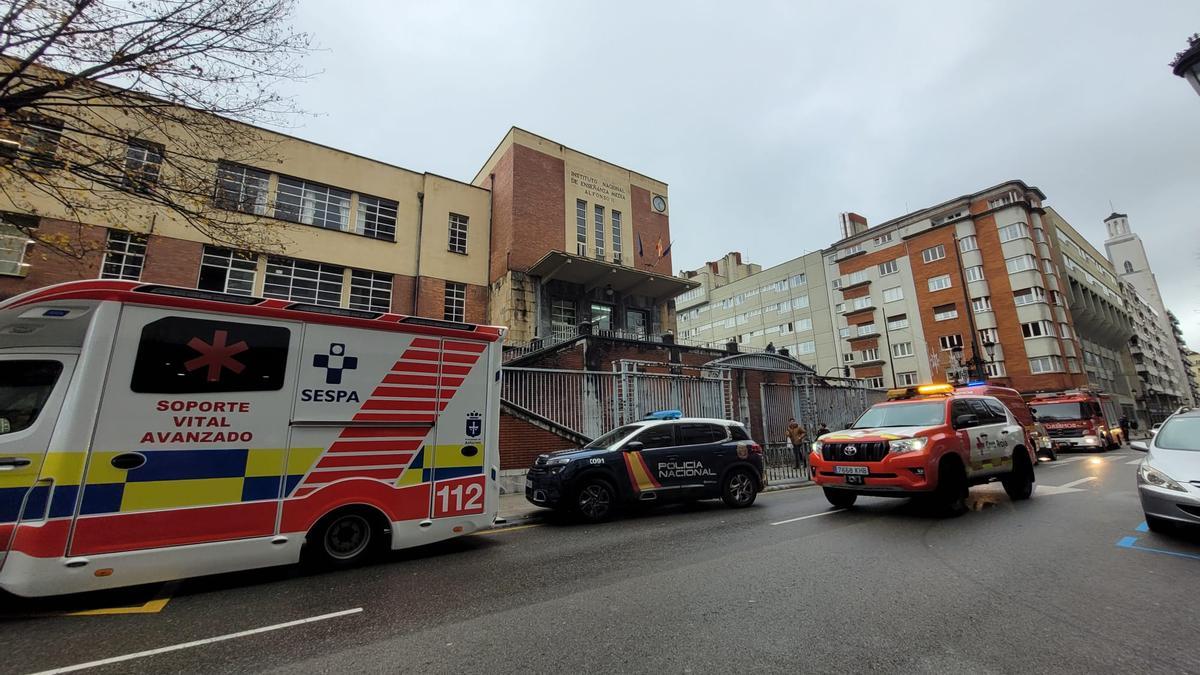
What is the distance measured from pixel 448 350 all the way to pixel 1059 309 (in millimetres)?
55555

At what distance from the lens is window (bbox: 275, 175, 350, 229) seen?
21.8m

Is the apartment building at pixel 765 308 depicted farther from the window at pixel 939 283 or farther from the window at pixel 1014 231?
the window at pixel 1014 231

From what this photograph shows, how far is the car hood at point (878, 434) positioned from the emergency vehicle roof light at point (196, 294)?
868 centimetres

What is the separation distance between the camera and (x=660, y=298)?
97.5 ft

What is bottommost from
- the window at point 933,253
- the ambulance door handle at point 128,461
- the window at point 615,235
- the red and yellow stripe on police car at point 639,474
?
the red and yellow stripe on police car at point 639,474

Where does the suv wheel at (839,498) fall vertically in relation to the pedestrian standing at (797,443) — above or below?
below

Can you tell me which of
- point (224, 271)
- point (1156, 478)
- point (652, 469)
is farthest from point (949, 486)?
point (224, 271)

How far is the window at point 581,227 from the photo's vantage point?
2814cm

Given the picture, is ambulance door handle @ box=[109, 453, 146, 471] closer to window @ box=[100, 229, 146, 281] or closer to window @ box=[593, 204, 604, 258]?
window @ box=[100, 229, 146, 281]

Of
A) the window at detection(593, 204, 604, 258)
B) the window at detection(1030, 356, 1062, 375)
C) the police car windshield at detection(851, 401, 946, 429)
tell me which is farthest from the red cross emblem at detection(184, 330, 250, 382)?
the window at detection(1030, 356, 1062, 375)

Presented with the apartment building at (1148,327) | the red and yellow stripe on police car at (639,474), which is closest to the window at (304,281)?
the red and yellow stripe on police car at (639,474)

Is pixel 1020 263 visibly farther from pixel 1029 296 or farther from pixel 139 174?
pixel 139 174

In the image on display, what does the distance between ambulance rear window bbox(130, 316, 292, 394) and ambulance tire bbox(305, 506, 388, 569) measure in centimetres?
165

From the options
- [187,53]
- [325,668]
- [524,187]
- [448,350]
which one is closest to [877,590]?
[325,668]
